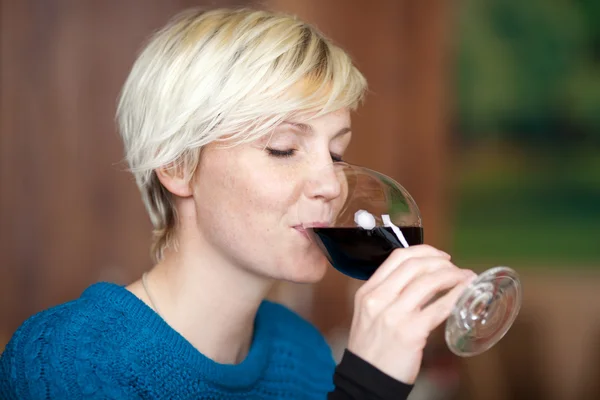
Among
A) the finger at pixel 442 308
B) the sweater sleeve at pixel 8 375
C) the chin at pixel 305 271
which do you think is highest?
the finger at pixel 442 308

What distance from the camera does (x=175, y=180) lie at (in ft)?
4.59

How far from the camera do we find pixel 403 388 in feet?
3.25

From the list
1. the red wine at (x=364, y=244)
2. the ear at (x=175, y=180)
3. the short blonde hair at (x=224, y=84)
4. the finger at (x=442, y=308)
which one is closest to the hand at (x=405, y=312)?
the finger at (x=442, y=308)

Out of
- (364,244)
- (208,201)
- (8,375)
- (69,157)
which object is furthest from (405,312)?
(69,157)

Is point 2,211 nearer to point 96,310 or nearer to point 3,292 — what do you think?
point 3,292

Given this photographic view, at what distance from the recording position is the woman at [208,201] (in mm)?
1238

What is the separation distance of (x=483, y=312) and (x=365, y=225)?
0.24m

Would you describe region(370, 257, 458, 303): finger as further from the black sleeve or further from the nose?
the nose

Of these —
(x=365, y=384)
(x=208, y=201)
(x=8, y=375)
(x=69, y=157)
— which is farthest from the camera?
Answer: (x=69, y=157)

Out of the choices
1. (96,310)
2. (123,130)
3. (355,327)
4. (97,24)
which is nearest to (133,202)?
(97,24)

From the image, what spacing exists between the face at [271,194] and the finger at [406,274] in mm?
235

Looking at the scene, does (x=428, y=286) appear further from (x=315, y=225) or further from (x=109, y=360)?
(x=109, y=360)

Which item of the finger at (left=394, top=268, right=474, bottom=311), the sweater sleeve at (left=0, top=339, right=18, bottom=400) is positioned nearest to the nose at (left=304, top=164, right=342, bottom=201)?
the finger at (left=394, top=268, right=474, bottom=311)

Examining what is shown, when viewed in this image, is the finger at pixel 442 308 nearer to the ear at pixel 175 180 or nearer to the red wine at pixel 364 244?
the red wine at pixel 364 244
